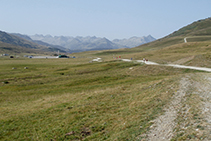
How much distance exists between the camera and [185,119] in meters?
14.4

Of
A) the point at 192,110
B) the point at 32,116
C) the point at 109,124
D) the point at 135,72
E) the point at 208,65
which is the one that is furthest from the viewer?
the point at 135,72

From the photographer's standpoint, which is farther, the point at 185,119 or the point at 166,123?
the point at 166,123

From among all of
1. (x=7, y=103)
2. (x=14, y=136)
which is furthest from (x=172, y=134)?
(x=7, y=103)

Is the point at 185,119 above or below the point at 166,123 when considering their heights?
above

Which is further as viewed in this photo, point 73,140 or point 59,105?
point 59,105

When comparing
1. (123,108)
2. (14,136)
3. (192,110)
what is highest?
(192,110)

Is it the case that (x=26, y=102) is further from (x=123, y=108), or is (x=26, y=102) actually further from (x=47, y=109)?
(x=123, y=108)

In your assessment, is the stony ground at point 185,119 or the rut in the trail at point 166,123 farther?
the rut in the trail at point 166,123

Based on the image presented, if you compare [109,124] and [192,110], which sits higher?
[192,110]

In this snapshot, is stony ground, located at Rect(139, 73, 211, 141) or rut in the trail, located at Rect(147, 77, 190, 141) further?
rut in the trail, located at Rect(147, 77, 190, 141)

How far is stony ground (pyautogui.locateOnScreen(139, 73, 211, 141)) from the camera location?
1220 cm

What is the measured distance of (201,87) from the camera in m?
22.3

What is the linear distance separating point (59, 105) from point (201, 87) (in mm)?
19215

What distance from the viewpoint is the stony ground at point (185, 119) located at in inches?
480
